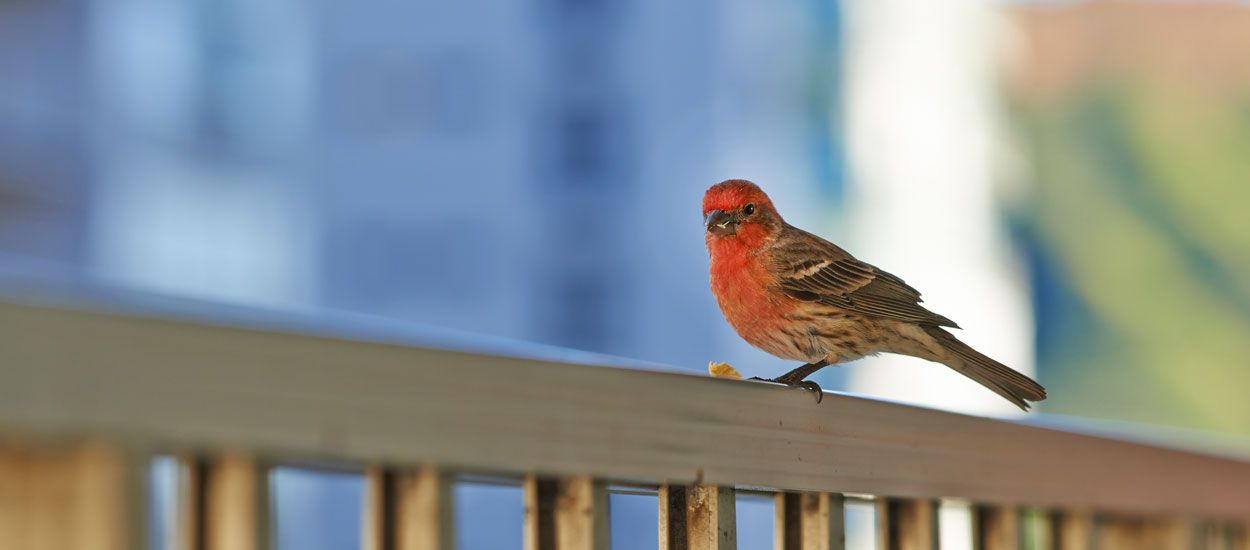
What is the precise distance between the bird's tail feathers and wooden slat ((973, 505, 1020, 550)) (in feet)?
2.34

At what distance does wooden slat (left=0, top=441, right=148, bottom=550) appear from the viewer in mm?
715

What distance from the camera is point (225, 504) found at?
833mm

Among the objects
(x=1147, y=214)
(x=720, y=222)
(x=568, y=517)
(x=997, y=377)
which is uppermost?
(x=1147, y=214)

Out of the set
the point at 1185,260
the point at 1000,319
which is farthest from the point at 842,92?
the point at 1185,260

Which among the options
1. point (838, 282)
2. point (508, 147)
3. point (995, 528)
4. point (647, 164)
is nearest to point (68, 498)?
point (995, 528)

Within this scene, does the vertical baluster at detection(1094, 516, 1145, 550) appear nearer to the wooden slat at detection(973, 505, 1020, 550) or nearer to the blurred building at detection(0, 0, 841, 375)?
the wooden slat at detection(973, 505, 1020, 550)

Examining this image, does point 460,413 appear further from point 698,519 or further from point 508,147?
point 508,147

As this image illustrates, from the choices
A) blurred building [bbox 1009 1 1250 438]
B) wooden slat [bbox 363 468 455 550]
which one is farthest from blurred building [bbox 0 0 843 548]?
wooden slat [bbox 363 468 455 550]

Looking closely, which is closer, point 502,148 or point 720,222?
point 720,222

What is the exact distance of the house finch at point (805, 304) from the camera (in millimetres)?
2611

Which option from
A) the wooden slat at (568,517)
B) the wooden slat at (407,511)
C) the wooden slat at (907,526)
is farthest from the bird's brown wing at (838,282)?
the wooden slat at (407,511)

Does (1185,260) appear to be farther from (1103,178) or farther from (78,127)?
(78,127)

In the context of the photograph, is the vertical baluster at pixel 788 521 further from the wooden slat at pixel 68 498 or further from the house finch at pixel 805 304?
the house finch at pixel 805 304

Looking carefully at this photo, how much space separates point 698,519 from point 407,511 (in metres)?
0.40
